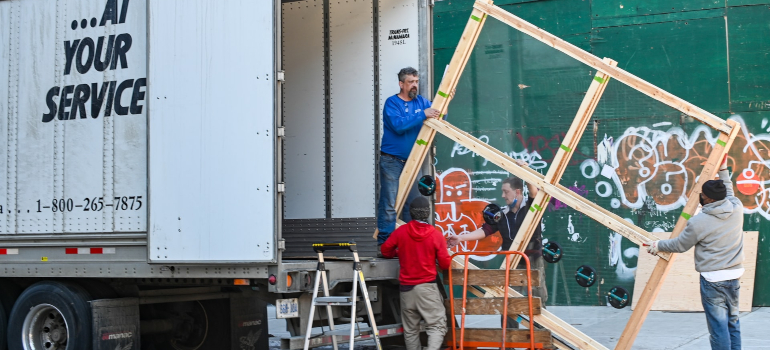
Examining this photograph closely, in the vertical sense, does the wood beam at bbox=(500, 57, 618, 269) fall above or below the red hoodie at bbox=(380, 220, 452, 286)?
above

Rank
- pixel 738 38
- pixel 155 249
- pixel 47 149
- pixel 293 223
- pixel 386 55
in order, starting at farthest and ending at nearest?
pixel 738 38 → pixel 293 223 → pixel 386 55 → pixel 47 149 → pixel 155 249

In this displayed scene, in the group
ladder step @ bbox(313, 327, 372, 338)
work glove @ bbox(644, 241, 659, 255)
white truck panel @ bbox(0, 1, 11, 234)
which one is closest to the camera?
ladder step @ bbox(313, 327, 372, 338)

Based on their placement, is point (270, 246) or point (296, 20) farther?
point (296, 20)

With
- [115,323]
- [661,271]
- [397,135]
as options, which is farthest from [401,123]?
[115,323]

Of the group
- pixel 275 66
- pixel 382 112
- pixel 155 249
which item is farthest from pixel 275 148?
pixel 382 112

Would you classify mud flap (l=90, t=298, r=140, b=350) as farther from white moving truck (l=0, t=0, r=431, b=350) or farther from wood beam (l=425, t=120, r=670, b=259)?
wood beam (l=425, t=120, r=670, b=259)

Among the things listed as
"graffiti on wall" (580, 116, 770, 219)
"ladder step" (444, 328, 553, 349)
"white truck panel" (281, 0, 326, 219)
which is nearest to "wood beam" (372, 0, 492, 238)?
"white truck panel" (281, 0, 326, 219)

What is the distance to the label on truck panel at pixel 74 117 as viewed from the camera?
22.6 feet

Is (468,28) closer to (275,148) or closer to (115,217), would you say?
(275,148)

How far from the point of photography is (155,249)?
6.53 metres

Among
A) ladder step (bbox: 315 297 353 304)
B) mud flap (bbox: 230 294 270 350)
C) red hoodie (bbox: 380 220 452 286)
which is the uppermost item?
red hoodie (bbox: 380 220 452 286)

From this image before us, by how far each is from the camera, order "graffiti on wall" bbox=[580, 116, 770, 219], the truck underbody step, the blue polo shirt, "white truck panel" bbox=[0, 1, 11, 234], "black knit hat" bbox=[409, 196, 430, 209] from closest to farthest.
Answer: the truck underbody step < "black knit hat" bbox=[409, 196, 430, 209] < the blue polo shirt < "white truck panel" bbox=[0, 1, 11, 234] < "graffiti on wall" bbox=[580, 116, 770, 219]

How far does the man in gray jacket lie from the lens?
6574 mm

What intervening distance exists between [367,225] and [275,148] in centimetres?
212
